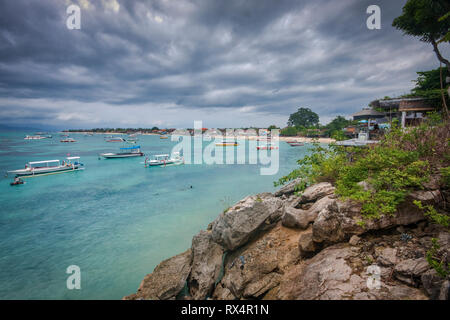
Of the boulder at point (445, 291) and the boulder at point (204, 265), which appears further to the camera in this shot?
the boulder at point (204, 265)

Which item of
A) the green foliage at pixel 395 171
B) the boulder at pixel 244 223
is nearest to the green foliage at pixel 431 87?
the green foliage at pixel 395 171

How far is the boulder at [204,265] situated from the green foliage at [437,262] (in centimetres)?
512

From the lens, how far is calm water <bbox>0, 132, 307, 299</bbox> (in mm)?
8121

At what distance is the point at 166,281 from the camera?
19.8 ft

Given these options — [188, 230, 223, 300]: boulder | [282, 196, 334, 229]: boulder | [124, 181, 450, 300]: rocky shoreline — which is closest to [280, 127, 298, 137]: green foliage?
[124, 181, 450, 300]: rocky shoreline

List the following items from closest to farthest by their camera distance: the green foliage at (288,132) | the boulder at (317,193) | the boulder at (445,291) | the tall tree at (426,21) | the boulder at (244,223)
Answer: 1. the boulder at (445,291)
2. the boulder at (244,223)
3. the boulder at (317,193)
4. the tall tree at (426,21)
5. the green foliage at (288,132)

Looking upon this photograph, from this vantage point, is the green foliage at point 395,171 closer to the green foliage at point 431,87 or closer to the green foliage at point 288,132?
the green foliage at point 431,87

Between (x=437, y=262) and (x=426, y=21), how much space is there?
1607cm

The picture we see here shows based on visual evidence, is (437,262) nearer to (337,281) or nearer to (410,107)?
(337,281)

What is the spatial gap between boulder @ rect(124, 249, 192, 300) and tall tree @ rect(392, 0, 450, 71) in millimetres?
17005

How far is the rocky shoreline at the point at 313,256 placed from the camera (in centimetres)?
304

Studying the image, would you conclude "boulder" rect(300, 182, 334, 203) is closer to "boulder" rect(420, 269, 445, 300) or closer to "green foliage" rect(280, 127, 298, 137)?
"boulder" rect(420, 269, 445, 300)
